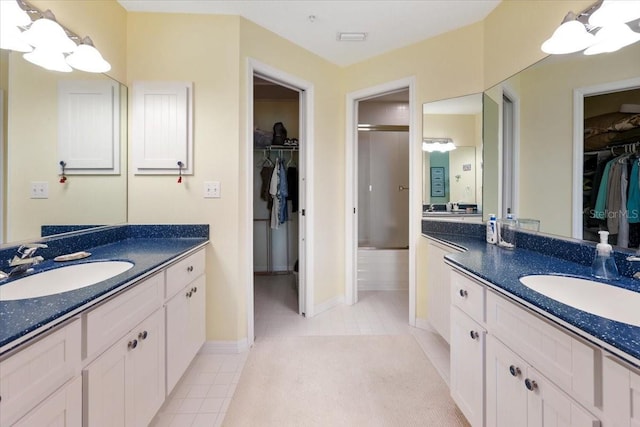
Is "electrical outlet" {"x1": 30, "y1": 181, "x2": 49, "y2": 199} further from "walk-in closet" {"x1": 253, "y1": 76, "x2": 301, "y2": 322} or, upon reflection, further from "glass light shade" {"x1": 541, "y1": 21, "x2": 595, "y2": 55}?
"glass light shade" {"x1": 541, "y1": 21, "x2": 595, "y2": 55}

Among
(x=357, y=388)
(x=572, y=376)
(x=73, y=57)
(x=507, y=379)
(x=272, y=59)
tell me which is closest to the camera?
(x=572, y=376)

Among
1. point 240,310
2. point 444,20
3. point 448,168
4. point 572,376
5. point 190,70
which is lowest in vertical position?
point 240,310

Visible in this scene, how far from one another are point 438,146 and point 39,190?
2600mm

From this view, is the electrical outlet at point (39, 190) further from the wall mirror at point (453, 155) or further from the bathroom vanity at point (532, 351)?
the wall mirror at point (453, 155)

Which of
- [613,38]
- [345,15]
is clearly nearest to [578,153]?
[613,38]

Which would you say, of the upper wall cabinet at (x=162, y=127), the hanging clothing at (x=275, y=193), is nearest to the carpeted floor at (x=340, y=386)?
the upper wall cabinet at (x=162, y=127)

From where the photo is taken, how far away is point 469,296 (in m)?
1.25

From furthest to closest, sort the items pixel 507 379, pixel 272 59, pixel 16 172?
pixel 272 59, pixel 16 172, pixel 507 379

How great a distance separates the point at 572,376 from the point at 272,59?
8.10 feet

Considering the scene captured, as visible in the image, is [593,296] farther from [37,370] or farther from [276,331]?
[276,331]

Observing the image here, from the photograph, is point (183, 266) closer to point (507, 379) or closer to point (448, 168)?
point (507, 379)

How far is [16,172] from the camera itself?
126cm

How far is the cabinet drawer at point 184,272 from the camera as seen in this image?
1.46 metres

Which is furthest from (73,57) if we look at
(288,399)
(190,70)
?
(288,399)
